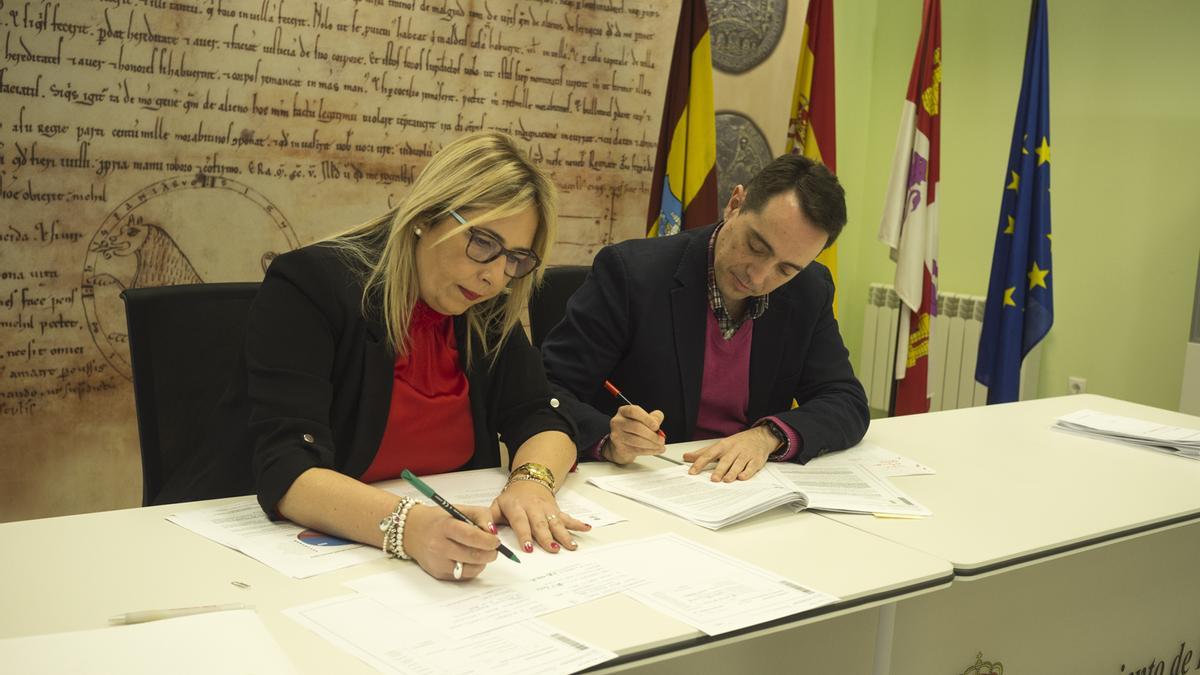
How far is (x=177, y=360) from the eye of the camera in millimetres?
1771

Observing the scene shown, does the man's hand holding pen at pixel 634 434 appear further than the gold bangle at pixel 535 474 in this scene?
Yes

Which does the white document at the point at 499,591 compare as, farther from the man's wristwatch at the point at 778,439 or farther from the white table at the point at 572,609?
the man's wristwatch at the point at 778,439

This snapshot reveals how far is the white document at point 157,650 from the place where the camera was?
0.98m

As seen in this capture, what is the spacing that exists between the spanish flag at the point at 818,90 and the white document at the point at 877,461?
1975 mm

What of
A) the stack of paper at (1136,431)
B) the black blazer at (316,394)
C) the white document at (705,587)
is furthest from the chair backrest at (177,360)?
the stack of paper at (1136,431)

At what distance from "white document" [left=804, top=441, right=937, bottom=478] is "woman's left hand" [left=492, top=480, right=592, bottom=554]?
68cm

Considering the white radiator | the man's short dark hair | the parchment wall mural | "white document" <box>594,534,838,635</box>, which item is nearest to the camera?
"white document" <box>594,534,838,635</box>

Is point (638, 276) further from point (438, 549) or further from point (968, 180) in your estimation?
point (968, 180)

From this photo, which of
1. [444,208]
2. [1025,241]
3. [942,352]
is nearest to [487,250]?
[444,208]

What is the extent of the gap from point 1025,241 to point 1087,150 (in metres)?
0.52

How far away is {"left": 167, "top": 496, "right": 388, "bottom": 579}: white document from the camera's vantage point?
1.29m

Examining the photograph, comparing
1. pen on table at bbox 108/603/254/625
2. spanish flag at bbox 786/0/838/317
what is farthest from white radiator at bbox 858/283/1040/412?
pen on table at bbox 108/603/254/625

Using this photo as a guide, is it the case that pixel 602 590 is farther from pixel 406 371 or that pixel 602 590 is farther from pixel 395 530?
pixel 406 371

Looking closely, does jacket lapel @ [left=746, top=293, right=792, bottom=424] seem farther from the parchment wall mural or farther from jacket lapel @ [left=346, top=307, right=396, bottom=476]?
the parchment wall mural
